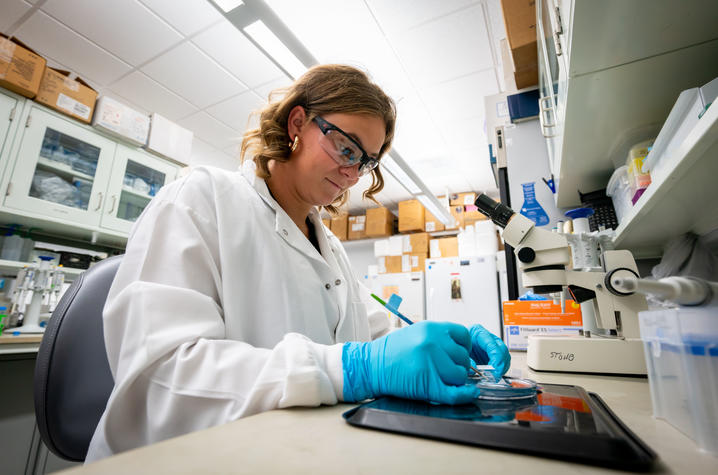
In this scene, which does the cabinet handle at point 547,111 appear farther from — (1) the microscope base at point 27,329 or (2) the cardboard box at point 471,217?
(2) the cardboard box at point 471,217

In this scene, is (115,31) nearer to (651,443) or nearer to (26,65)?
(26,65)

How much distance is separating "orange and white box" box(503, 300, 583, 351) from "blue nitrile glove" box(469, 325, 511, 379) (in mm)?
558

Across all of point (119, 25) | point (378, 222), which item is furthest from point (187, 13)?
point (378, 222)

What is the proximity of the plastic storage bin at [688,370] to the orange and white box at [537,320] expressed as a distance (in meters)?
0.97

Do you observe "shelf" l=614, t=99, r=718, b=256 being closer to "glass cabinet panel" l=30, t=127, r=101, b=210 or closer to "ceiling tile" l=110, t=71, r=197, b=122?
"glass cabinet panel" l=30, t=127, r=101, b=210

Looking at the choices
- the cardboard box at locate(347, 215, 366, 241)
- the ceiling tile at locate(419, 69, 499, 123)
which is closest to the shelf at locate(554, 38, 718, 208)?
the ceiling tile at locate(419, 69, 499, 123)

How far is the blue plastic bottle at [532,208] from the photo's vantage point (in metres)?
1.76

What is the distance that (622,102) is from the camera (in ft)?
3.00

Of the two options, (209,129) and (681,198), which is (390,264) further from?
(681,198)

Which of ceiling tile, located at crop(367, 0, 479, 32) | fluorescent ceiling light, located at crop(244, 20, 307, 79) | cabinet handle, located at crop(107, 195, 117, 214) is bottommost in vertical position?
cabinet handle, located at crop(107, 195, 117, 214)

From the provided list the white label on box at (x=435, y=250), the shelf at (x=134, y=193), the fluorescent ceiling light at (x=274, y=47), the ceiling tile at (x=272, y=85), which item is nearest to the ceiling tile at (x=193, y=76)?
the ceiling tile at (x=272, y=85)

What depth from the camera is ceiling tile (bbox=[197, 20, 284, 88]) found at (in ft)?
7.79

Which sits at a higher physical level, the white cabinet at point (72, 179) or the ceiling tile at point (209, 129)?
the ceiling tile at point (209, 129)

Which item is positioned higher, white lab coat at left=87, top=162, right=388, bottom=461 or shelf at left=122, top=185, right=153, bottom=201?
shelf at left=122, top=185, right=153, bottom=201
